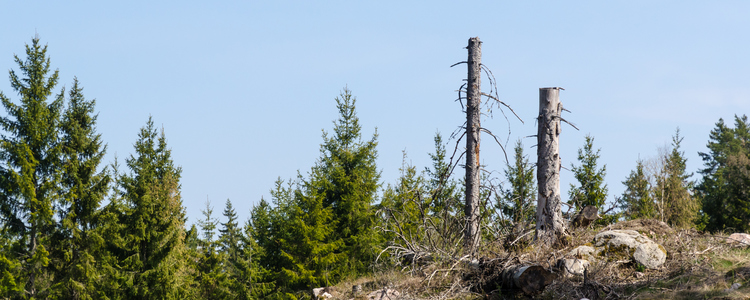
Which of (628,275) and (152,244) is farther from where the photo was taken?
(152,244)

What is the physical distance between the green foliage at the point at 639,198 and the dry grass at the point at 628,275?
23643 millimetres

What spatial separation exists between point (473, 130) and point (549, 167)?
6.42 feet

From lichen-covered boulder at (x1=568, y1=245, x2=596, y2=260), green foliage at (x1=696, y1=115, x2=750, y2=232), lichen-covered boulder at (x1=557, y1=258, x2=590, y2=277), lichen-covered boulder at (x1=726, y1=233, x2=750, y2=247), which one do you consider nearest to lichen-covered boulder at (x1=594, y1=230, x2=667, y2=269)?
lichen-covered boulder at (x1=568, y1=245, x2=596, y2=260)

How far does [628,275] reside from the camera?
39.4 ft

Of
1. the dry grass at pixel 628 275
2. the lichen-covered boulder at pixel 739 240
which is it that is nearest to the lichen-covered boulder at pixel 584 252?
the dry grass at pixel 628 275

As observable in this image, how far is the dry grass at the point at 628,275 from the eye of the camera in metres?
10.6

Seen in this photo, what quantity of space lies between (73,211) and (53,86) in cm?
617

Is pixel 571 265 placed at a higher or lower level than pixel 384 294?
higher

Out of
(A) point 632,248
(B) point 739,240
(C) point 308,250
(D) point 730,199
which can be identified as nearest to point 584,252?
(A) point 632,248

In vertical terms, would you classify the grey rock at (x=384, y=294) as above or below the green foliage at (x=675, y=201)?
below

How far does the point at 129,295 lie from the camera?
29953 mm

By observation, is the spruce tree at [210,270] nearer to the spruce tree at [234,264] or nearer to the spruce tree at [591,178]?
the spruce tree at [234,264]

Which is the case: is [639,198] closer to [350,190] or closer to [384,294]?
[350,190]

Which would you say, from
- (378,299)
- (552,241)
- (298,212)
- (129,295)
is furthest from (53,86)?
(552,241)
